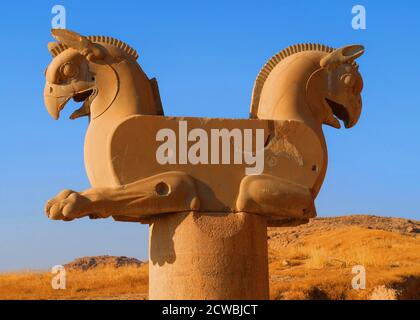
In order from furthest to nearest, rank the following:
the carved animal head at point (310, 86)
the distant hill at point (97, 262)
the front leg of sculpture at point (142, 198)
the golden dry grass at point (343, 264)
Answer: the distant hill at point (97, 262)
the golden dry grass at point (343, 264)
the carved animal head at point (310, 86)
the front leg of sculpture at point (142, 198)

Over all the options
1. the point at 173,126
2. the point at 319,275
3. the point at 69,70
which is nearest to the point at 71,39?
the point at 69,70

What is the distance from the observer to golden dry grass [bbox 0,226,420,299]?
49.7 feet

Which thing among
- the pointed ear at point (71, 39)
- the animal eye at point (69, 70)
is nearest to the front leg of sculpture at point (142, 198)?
the animal eye at point (69, 70)

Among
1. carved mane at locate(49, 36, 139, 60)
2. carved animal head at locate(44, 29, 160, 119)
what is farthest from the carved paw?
carved mane at locate(49, 36, 139, 60)

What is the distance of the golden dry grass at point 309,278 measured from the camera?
15.2 m

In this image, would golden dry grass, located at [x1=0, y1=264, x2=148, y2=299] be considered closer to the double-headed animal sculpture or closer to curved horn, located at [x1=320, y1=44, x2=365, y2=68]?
the double-headed animal sculpture

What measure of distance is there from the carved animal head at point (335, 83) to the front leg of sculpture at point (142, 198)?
1.71 m

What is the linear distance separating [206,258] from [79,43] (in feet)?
8.06

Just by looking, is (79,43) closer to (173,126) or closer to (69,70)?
(69,70)

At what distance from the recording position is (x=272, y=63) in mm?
8148

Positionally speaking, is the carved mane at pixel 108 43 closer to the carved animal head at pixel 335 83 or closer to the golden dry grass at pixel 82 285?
the carved animal head at pixel 335 83

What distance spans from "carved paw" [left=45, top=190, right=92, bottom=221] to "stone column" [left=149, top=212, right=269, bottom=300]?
0.80m
